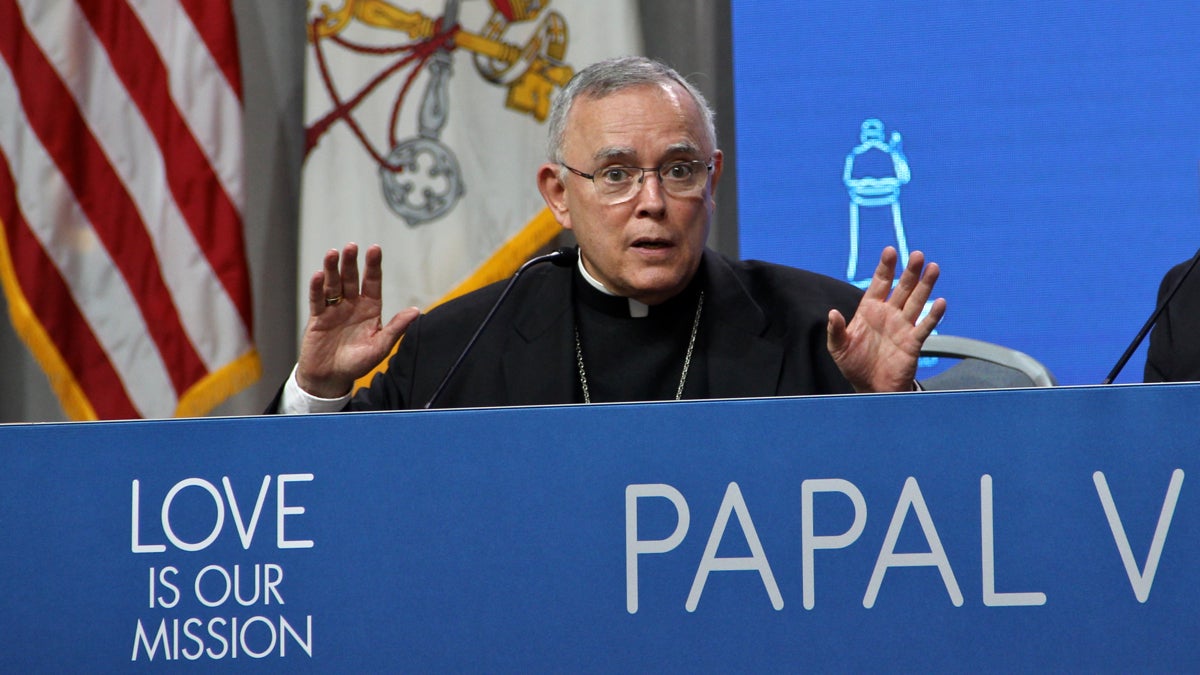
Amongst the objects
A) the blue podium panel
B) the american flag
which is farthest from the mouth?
the american flag

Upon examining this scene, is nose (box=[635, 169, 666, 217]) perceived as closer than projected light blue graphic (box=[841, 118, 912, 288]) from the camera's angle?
Yes

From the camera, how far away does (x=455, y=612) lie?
120 cm

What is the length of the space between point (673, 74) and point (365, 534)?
1.22 meters

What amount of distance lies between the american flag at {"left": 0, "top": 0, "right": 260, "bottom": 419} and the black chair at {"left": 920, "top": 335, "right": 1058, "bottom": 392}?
1.98 meters

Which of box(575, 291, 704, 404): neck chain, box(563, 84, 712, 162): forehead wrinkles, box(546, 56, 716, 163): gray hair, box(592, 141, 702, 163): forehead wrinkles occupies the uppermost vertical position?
box(546, 56, 716, 163): gray hair

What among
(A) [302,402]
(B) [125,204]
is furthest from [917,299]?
(B) [125,204]

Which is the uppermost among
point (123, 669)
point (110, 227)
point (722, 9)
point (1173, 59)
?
point (722, 9)

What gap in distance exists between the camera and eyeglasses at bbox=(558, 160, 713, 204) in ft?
7.00

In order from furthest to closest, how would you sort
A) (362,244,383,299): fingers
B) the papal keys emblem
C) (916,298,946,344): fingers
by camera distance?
1. the papal keys emblem
2. (362,244,383,299): fingers
3. (916,298,946,344): fingers

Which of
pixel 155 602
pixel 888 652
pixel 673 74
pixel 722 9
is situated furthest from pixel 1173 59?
pixel 155 602

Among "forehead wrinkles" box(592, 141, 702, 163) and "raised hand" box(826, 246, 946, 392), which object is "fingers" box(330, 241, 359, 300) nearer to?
"forehead wrinkles" box(592, 141, 702, 163)

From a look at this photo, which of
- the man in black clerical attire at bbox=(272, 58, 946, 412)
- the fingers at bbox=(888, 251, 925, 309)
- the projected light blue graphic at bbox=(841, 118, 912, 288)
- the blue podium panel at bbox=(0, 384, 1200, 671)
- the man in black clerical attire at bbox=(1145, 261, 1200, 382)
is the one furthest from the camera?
the projected light blue graphic at bbox=(841, 118, 912, 288)

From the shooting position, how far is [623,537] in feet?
3.87

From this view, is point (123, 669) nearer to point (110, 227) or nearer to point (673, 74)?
point (673, 74)
